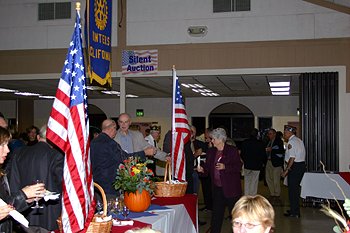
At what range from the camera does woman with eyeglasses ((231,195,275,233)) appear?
8.04 feet

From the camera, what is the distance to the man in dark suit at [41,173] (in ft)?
13.6

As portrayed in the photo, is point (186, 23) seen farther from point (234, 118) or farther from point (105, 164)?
point (234, 118)

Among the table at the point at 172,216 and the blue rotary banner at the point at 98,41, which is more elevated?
the blue rotary banner at the point at 98,41

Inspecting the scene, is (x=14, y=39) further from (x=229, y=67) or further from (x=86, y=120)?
(x=86, y=120)

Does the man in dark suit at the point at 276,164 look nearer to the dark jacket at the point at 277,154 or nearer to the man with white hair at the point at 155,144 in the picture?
the dark jacket at the point at 277,154

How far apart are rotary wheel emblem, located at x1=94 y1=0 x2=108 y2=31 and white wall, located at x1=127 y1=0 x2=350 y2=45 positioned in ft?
10.8

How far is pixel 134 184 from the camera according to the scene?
4.25 meters

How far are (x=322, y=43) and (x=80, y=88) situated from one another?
7021 millimetres

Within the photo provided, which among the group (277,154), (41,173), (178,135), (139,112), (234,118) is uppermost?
(139,112)

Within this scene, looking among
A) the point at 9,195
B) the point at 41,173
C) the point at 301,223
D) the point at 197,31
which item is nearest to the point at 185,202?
the point at 41,173

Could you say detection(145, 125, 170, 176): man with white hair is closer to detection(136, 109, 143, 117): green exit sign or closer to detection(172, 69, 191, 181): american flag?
detection(172, 69, 191, 181): american flag

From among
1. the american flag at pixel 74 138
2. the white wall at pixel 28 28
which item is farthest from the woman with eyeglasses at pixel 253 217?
the white wall at pixel 28 28

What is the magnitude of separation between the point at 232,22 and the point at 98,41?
4.19 m

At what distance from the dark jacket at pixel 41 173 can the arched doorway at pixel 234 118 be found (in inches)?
519
